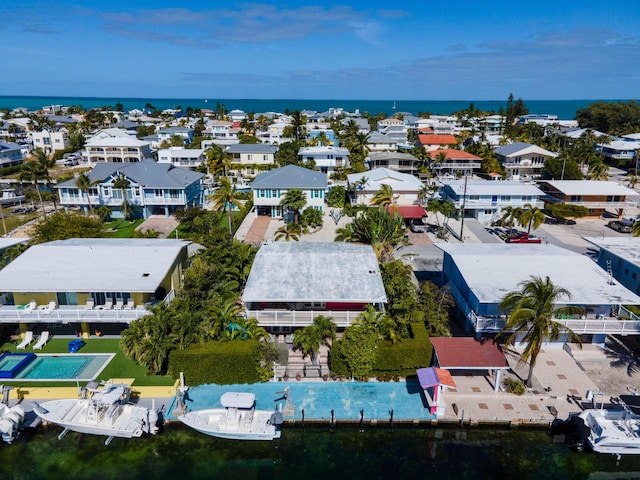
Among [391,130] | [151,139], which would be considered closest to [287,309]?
[151,139]

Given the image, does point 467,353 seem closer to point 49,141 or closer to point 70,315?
point 70,315

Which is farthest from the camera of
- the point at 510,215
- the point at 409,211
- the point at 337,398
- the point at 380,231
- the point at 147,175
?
the point at 147,175

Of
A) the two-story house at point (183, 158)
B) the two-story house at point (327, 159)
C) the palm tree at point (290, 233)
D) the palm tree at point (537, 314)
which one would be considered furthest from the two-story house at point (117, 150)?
the palm tree at point (537, 314)

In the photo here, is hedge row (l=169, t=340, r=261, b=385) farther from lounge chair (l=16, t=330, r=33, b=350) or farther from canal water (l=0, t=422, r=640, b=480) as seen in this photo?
lounge chair (l=16, t=330, r=33, b=350)

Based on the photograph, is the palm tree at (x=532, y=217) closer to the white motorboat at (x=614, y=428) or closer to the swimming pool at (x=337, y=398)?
the white motorboat at (x=614, y=428)

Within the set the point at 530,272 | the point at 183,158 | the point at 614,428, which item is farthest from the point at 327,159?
the point at 614,428
